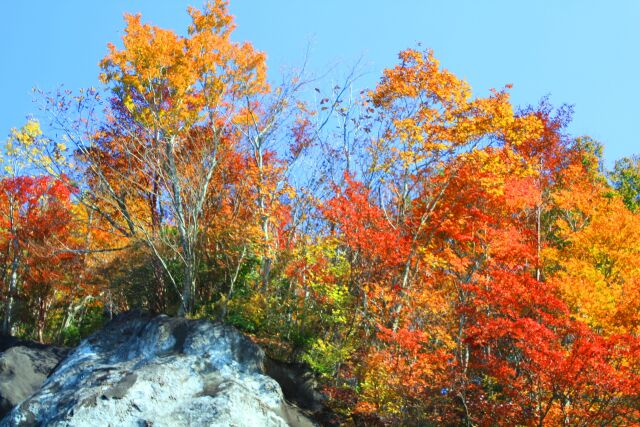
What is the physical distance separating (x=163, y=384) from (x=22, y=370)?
559 centimetres

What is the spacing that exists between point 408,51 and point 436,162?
318 cm

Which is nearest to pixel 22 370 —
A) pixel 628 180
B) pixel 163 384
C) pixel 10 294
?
pixel 10 294

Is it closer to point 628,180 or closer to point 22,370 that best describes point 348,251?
point 22,370

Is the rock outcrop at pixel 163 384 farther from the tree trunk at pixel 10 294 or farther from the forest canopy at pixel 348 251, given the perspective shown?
the tree trunk at pixel 10 294

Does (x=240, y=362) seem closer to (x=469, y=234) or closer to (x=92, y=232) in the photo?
(x=469, y=234)

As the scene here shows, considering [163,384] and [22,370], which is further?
[22,370]

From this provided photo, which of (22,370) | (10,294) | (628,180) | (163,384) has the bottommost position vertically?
(22,370)

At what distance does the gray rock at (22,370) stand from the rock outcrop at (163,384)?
2.05m

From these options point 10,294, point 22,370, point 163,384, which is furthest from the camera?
point 10,294

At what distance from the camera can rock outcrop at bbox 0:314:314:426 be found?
9570 mm

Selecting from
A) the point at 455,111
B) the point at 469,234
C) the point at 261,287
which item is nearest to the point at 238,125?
the point at 261,287

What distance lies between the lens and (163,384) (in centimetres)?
1004

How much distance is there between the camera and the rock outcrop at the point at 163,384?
957 cm

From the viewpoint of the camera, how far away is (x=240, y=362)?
11852 millimetres
